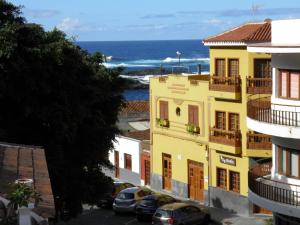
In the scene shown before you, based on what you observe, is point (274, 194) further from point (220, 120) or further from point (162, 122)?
point (162, 122)

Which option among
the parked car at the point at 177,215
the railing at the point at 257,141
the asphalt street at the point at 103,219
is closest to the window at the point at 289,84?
the railing at the point at 257,141

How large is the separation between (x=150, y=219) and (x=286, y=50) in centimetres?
1776

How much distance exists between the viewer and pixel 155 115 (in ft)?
151

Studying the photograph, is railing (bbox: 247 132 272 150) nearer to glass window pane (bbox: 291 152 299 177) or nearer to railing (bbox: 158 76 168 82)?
railing (bbox: 158 76 168 82)

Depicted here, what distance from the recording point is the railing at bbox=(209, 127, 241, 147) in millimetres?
37625

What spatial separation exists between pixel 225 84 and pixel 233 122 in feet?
7.64

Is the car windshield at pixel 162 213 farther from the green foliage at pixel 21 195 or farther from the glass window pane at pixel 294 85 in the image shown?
the green foliage at pixel 21 195

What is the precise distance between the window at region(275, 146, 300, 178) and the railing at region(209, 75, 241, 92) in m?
11.7

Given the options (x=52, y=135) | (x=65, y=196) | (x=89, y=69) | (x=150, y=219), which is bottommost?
(x=150, y=219)

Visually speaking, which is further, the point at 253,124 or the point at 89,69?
the point at 89,69

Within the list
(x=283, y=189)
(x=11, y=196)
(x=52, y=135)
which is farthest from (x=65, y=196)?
(x=11, y=196)

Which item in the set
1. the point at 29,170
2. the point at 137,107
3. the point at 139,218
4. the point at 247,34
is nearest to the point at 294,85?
the point at 29,170

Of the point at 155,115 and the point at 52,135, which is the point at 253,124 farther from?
the point at 155,115

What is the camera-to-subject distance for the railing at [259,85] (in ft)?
117
